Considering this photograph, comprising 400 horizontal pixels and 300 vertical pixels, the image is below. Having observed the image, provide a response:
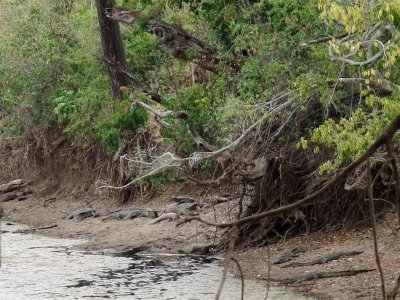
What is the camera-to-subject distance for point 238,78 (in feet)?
52.2

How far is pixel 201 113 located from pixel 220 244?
9.58 feet

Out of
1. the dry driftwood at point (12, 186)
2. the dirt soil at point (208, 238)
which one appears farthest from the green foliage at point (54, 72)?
the dirt soil at point (208, 238)

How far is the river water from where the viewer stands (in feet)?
43.6

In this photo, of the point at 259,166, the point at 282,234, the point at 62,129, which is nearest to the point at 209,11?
the point at 259,166

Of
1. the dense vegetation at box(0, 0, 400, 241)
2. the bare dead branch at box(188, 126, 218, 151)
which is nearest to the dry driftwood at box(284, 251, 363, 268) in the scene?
the dense vegetation at box(0, 0, 400, 241)

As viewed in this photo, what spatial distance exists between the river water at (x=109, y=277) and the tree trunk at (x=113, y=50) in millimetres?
5124

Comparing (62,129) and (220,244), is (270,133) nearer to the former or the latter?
(220,244)

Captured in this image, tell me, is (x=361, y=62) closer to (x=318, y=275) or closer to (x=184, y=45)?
(x=318, y=275)

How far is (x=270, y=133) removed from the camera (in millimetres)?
15641

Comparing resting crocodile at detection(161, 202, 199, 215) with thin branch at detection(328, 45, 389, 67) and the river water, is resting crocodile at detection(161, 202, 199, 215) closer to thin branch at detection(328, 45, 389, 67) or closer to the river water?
the river water

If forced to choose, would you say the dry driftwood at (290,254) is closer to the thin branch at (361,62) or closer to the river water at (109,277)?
the river water at (109,277)

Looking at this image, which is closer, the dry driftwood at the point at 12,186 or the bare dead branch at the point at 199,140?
the bare dead branch at the point at 199,140

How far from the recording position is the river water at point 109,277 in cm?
1328

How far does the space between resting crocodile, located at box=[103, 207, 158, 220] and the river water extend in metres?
2.74
